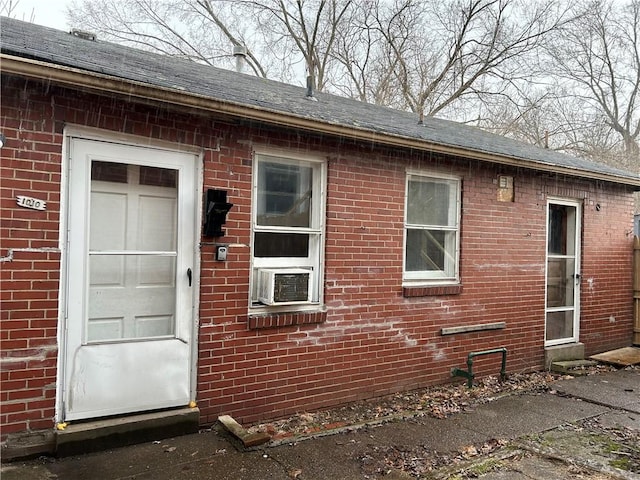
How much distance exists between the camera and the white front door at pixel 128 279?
3.77 m

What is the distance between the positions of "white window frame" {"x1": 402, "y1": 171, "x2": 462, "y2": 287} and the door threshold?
108 inches

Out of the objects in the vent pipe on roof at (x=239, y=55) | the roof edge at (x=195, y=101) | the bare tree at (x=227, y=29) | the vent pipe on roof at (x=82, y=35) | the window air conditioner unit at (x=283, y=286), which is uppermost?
the bare tree at (x=227, y=29)

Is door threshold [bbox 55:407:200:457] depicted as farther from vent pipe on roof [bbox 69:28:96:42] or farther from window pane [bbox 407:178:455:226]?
vent pipe on roof [bbox 69:28:96:42]

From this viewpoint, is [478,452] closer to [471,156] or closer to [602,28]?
[471,156]

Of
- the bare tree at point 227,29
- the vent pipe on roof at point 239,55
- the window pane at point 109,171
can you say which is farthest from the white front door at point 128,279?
the bare tree at point 227,29

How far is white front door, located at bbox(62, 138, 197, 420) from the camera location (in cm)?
377

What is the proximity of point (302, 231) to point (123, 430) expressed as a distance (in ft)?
7.54

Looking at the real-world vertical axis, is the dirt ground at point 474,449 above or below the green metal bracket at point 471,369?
below

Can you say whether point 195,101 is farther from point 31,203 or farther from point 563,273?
point 563,273

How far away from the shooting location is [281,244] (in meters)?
4.86

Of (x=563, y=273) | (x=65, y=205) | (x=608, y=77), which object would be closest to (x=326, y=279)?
(x=65, y=205)

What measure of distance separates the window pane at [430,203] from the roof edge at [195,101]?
1.47ft

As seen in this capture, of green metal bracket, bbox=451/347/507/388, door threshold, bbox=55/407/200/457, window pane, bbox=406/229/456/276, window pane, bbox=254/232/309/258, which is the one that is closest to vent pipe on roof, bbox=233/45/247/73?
window pane, bbox=406/229/456/276

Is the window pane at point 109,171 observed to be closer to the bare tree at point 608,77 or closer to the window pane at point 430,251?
the window pane at point 430,251
